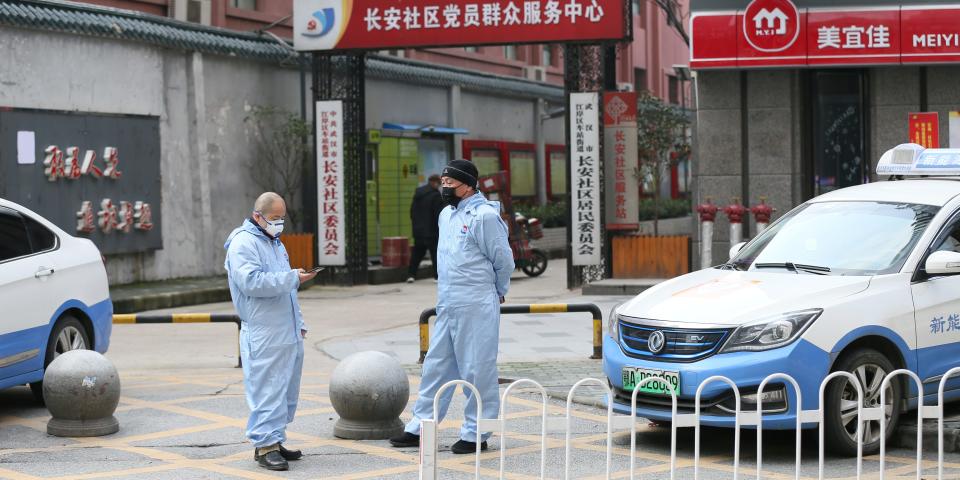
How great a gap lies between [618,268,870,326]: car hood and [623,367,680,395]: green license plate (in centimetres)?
33

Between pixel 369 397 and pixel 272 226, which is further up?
pixel 272 226

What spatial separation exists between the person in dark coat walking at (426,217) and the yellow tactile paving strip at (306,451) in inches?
447

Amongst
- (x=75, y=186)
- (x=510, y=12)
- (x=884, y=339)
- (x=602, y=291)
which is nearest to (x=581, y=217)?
(x=602, y=291)

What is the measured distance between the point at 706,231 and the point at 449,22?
5.21m

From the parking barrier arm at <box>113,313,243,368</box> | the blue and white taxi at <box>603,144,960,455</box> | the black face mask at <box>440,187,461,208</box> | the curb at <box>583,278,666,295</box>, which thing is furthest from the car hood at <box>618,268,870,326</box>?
the curb at <box>583,278,666,295</box>

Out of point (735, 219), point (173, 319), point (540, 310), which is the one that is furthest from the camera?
point (735, 219)

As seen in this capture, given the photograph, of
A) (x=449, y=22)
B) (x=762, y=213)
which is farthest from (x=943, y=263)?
(x=449, y=22)

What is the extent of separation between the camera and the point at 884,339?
8469 millimetres

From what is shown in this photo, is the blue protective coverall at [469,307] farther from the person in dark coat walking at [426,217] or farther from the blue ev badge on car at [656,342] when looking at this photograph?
the person in dark coat walking at [426,217]

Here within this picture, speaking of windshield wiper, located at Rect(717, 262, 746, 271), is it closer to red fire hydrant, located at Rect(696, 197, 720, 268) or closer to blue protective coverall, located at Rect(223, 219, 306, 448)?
blue protective coverall, located at Rect(223, 219, 306, 448)

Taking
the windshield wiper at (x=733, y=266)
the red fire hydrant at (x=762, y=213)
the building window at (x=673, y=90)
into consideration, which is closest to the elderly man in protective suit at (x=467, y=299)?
the windshield wiper at (x=733, y=266)

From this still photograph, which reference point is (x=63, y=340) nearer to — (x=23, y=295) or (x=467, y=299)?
(x=23, y=295)

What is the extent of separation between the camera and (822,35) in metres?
17.7

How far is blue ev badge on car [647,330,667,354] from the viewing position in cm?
841
